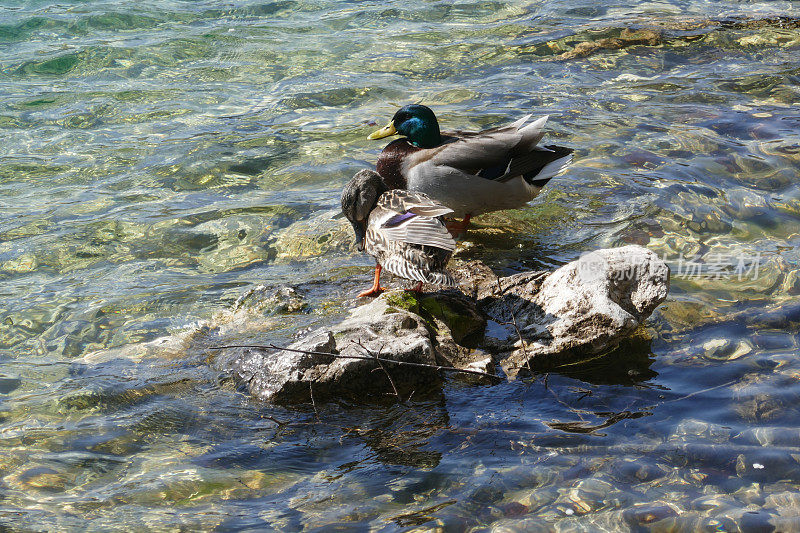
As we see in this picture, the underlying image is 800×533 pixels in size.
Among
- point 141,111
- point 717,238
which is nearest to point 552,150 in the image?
point 717,238

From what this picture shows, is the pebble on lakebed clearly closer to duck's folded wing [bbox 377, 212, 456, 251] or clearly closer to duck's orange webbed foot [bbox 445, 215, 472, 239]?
duck's folded wing [bbox 377, 212, 456, 251]

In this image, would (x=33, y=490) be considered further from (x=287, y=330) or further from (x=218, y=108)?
(x=218, y=108)

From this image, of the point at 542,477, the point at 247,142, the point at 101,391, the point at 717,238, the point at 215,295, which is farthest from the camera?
the point at 247,142

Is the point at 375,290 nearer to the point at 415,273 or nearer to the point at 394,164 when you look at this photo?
the point at 415,273

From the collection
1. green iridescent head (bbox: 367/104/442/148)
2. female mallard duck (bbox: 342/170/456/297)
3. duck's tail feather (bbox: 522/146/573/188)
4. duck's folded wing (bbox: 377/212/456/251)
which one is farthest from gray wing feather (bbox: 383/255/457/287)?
green iridescent head (bbox: 367/104/442/148)

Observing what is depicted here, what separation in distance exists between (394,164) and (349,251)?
32.5 inches

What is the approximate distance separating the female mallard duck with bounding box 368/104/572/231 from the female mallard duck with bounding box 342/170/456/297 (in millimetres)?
892

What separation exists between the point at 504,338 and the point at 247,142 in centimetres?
467

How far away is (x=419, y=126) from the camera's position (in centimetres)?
649

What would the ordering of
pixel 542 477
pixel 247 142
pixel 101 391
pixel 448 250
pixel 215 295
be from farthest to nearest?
pixel 247 142, pixel 215 295, pixel 448 250, pixel 101 391, pixel 542 477

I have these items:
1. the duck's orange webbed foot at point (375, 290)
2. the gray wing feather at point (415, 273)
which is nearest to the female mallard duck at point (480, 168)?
the duck's orange webbed foot at point (375, 290)

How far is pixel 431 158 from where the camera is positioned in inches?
237

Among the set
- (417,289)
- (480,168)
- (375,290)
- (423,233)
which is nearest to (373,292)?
(375,290)

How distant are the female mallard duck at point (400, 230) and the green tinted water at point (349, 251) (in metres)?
0.45
